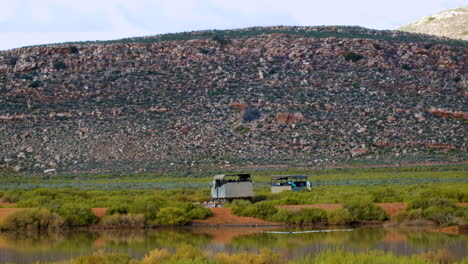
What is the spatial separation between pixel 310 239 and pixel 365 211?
684 cm

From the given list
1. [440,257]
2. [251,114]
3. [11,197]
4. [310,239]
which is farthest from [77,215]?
[251,114]

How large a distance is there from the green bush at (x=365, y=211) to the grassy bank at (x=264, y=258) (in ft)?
38.6

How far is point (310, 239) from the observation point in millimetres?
24469

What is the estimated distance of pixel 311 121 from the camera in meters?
71.7

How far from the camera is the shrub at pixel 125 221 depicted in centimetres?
2983

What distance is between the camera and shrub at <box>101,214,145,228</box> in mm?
29828

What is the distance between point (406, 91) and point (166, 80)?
1023 inches

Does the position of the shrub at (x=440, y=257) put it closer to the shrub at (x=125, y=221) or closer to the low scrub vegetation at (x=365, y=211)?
the low scrub vegetation at (x=365, y=211)

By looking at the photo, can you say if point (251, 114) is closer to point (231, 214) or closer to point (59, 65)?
point (59, 65)

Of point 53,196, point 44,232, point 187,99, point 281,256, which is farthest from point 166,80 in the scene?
point 281,256

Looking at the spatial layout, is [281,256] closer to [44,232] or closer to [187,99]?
[44,232]

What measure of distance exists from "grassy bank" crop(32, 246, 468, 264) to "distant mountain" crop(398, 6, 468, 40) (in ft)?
429

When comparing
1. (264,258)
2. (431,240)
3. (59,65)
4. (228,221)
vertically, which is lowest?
(431,240)

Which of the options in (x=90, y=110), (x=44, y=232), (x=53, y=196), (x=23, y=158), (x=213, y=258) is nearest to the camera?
(x=213, y=258)
